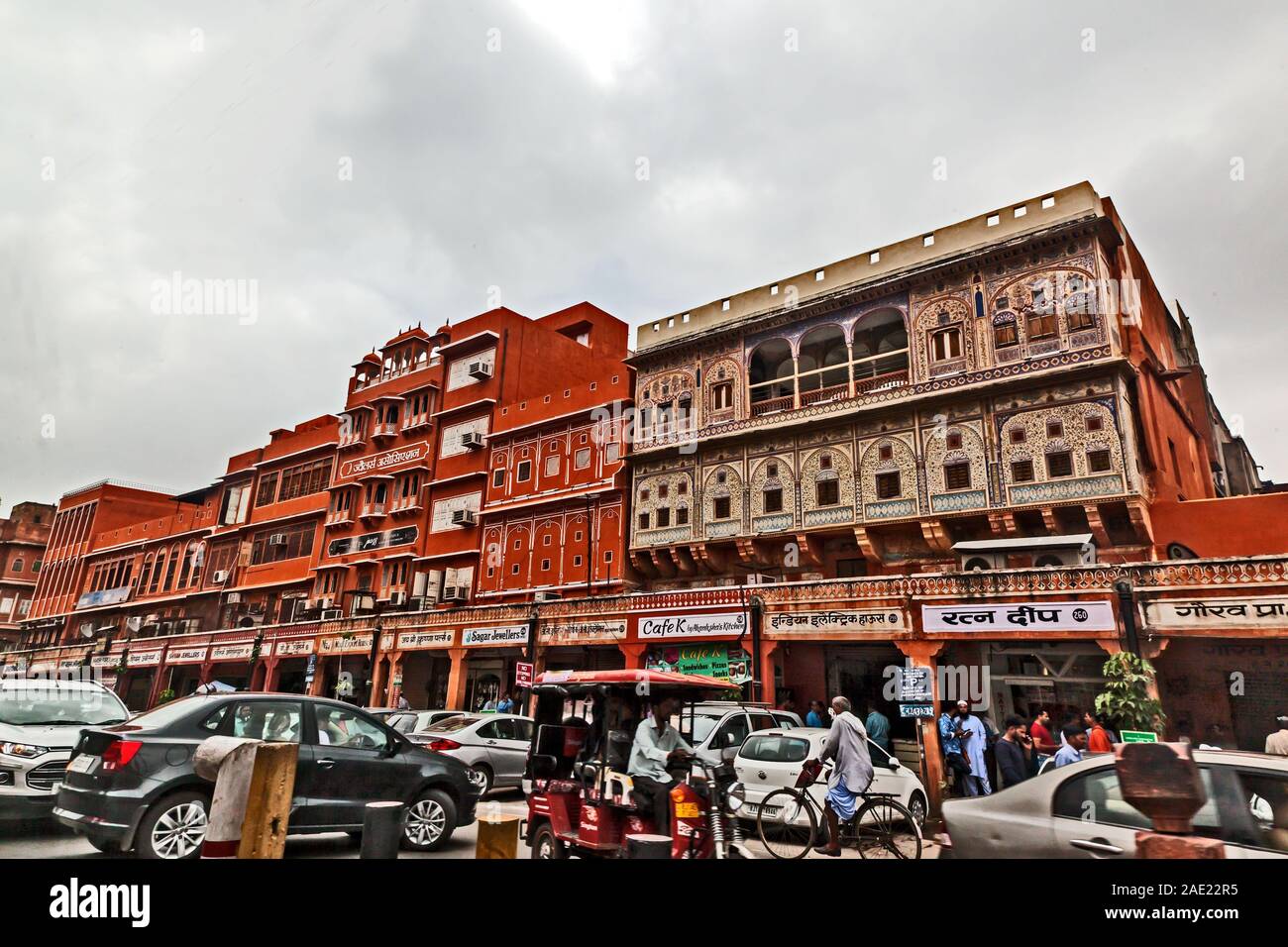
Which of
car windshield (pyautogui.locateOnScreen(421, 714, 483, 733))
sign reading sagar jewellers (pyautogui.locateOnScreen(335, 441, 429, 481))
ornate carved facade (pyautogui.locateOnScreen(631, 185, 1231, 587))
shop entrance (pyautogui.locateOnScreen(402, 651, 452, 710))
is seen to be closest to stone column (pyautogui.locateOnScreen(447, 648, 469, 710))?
shop entrance (pyautogui.locateOnScreen(402, 651, 452, 710))

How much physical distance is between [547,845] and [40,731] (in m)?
6.15

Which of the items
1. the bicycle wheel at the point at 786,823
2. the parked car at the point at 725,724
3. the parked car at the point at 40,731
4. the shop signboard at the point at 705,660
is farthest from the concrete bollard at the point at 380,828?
the shop signboard at the point at 705,660

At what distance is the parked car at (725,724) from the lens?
36.2ft

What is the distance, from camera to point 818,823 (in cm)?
848

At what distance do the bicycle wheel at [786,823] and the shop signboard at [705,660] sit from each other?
10.6 m

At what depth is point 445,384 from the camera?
127 ft

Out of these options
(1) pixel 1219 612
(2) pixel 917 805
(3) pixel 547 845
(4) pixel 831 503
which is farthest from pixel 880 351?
(3) pixel 547 845

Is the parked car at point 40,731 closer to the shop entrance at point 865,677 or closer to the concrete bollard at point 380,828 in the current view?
the concrete bollard at point 380,828

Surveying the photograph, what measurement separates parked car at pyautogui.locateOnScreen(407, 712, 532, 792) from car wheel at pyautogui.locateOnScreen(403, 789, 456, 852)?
15.8ft

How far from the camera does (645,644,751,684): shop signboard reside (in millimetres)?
20031

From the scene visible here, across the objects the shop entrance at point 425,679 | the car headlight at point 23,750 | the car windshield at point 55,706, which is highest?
the shop entrance at point 425,679

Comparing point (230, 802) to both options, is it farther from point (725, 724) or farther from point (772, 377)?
point (772, 377)

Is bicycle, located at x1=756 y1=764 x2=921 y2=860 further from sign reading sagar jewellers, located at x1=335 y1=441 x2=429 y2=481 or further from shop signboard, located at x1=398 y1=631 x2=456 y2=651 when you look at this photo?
sign reading sagar jewellers, located at x1=335 y1=441 x2=429 y2=481

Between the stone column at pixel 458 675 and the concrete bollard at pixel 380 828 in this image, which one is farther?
the stone column at pixel 458 675
